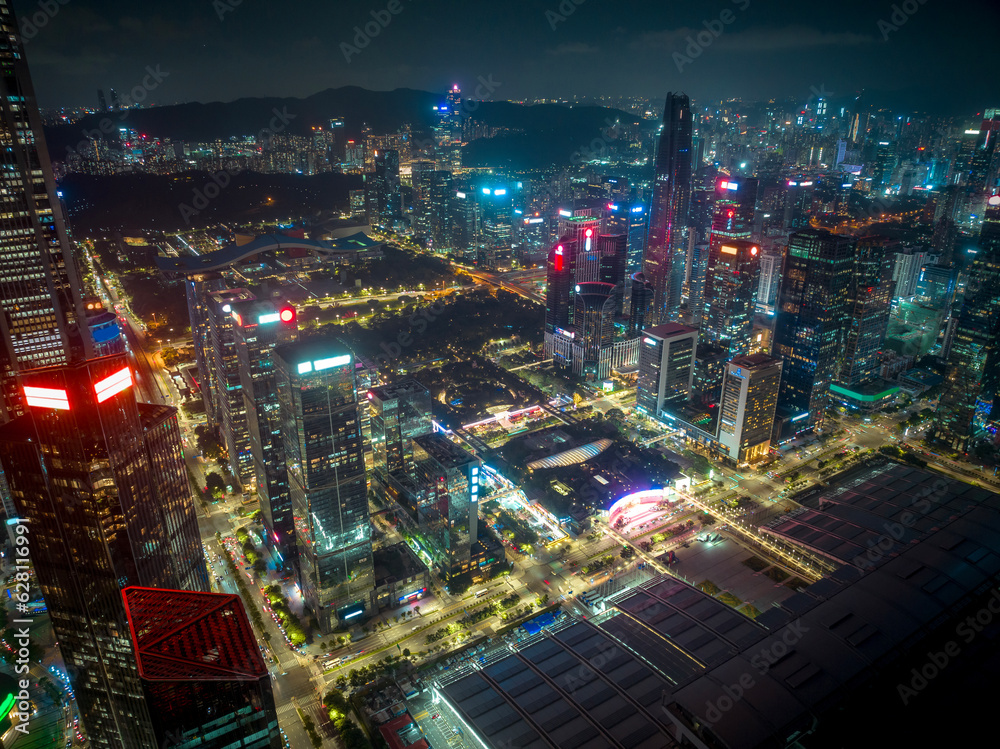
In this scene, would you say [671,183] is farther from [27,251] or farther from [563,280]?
[27,251]

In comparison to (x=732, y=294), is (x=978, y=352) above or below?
below

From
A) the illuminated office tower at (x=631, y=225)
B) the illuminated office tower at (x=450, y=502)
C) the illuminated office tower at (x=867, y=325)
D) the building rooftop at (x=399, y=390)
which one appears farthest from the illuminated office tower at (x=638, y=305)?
the illuminated office tower at (x=450, y=502)

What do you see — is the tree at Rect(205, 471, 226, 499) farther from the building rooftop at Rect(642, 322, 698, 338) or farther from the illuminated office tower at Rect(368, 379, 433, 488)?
the building rooftop at Rect(642, 322, 698, 338)

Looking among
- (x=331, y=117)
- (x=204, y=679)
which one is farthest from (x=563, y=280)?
(x=331, y=117)

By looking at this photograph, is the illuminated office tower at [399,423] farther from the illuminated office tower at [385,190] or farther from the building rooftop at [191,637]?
the illuminated office tower at [385,190]

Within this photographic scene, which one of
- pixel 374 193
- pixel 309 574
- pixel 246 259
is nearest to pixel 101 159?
pixel 246 259

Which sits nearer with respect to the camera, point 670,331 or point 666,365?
point 666,365

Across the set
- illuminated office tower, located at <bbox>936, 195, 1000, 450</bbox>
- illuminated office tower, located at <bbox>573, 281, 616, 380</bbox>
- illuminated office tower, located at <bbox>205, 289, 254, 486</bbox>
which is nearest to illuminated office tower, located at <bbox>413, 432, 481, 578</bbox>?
illuminated office tower, located at <bbox>205, 289, 254, 486</bbox>
